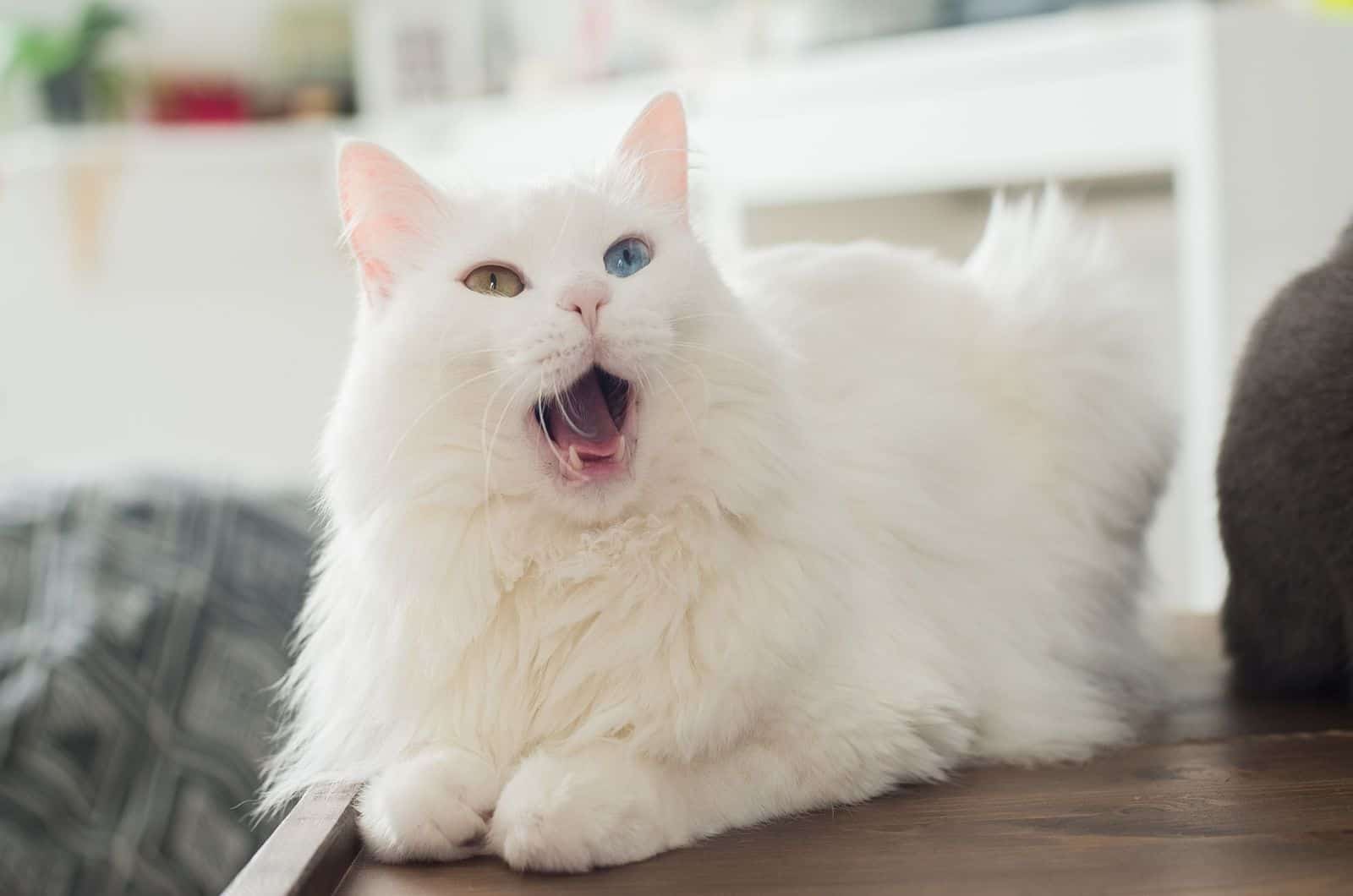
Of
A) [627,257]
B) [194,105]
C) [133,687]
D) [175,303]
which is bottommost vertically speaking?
[133,687]

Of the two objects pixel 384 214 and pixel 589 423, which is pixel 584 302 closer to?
pixel 589 423

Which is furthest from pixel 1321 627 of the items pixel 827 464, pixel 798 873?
pixel 798 873

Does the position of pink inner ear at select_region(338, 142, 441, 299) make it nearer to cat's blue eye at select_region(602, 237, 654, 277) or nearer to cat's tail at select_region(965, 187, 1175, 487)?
cat's blue eye at select_region(602, 237, 654, 277)

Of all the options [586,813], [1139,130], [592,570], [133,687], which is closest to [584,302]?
[592,570]

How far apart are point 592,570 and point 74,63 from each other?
3856 mm

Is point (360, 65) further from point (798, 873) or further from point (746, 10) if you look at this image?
point (798, 873)

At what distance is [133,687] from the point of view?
1.92 m

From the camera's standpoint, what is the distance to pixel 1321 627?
3.59ft

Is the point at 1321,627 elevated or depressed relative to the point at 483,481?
depressed

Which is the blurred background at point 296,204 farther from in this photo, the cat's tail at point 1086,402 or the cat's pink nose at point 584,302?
the cat's pink nose at point 584,302

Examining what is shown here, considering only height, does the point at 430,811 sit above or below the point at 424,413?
below

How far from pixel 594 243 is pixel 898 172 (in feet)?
6.30

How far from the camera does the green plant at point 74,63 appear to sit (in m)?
4.07

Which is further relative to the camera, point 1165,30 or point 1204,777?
point 1165,30
